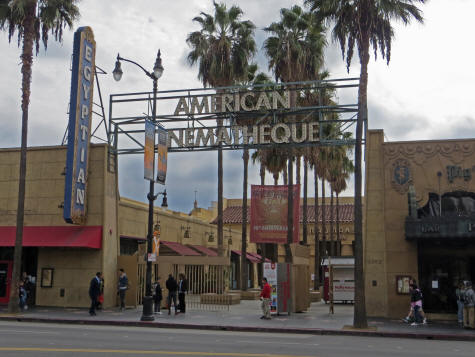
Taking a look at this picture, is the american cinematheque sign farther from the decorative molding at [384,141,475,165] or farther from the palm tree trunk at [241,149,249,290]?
the palm tree trunk at [241,149,249,290]

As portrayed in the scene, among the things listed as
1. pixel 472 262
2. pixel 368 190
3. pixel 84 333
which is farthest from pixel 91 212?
pixel 472 262

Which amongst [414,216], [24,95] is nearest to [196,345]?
[414,216]

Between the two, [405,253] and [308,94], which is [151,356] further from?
[308,94]

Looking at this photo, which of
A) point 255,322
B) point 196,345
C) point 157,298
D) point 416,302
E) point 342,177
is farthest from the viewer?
point 342,177

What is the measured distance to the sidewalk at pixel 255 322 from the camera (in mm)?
18188

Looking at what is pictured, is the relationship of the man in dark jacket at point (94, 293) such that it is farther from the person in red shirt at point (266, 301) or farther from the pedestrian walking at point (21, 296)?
the person in red shirt at point (266, 301)

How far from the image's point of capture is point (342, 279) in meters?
32.6

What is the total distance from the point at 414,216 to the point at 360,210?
3.58 meters

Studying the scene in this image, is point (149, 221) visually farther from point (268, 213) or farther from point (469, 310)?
point (469, 310)

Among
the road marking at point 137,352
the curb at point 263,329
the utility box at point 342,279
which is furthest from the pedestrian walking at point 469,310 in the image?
the utility box at point 342,279

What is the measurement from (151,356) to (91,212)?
15.4 meters

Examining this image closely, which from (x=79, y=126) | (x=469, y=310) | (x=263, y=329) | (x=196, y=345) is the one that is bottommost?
(x=263, y=329)

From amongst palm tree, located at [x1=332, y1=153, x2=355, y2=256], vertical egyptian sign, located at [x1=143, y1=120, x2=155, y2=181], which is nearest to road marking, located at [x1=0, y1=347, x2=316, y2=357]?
vertical egyptian sign, located at [x1=143, y1=120, x2=155, y2=181]

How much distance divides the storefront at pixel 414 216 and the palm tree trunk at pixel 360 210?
10.7 feet
